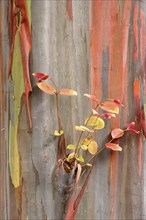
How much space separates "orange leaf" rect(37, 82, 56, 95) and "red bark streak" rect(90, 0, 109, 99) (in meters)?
0.14

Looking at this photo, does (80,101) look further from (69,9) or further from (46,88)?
(69,9)

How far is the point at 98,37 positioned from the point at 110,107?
0.70ft

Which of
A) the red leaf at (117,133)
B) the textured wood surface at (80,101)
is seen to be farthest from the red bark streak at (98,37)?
the red leaf at (117,133)

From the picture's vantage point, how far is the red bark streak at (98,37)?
3.61ft

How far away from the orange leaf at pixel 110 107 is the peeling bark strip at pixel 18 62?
0.68 ft

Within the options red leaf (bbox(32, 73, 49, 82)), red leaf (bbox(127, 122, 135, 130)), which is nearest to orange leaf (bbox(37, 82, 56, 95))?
red leaf (bbox(32, 73, 49, 82))

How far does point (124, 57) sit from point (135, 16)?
12 centimetres

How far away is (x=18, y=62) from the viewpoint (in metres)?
1.07

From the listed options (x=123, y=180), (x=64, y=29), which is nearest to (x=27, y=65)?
(x=64, y=29)

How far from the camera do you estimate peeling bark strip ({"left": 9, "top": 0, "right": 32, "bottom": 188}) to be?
106 centimetres

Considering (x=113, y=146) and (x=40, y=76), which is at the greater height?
(x=40, y=76)

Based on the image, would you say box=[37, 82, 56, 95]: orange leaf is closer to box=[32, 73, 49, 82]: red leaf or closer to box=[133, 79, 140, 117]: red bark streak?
box=[32, 73, 49, 82]: red leaf

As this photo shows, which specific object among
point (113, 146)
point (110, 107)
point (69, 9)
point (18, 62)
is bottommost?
point (113, 146)

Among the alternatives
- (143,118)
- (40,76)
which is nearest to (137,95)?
(143,118)
